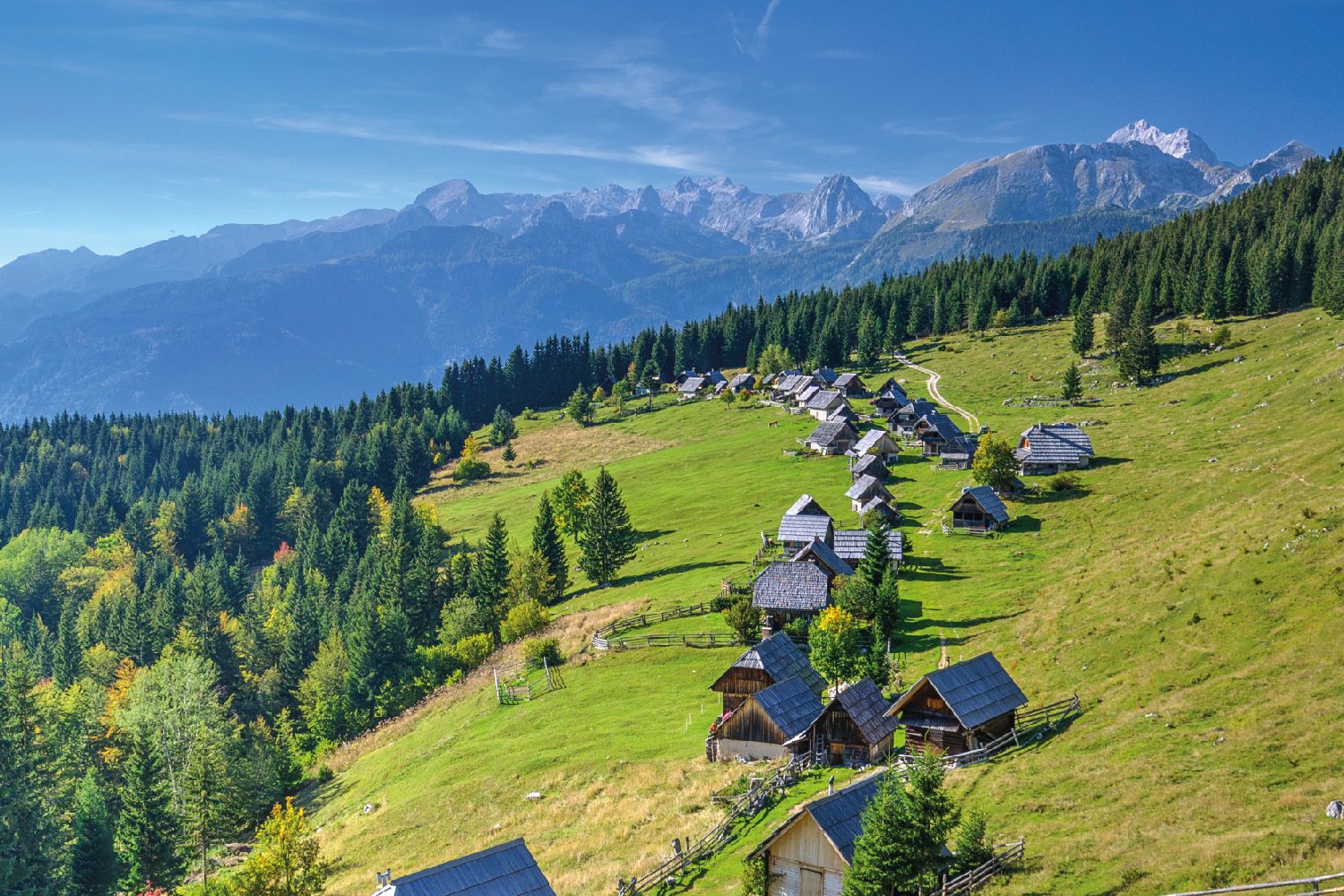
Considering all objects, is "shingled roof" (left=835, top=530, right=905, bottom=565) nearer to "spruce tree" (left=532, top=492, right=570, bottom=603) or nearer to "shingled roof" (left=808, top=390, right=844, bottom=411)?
"spruce tree" (left=532, top=492, right=570, bottom=603)

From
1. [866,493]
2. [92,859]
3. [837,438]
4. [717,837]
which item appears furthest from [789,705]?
[837,438]

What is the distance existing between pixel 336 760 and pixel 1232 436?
94.2m

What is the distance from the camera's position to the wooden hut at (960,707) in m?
41.9

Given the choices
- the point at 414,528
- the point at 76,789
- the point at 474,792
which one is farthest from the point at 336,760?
the point at 414,528

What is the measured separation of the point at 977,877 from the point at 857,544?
48480 millimetres

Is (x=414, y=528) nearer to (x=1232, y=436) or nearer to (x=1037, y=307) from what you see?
(x=1232, y=436)

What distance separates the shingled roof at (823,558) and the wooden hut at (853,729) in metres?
25.3

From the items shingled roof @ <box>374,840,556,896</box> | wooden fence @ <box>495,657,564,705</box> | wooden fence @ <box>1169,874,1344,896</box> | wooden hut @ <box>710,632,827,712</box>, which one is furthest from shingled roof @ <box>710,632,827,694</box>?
wooden fence @ <box>1169,874,1344,896</box>

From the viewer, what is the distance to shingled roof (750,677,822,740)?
156 feet

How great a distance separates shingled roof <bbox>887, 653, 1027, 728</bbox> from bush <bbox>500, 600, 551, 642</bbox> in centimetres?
4565

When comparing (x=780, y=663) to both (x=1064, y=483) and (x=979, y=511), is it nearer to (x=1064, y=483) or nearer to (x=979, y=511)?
(x=979, y=511)

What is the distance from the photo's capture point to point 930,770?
27.8 meters

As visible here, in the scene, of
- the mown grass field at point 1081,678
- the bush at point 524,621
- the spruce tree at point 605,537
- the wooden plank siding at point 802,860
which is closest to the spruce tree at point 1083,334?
the mown grass field at point 1081,678

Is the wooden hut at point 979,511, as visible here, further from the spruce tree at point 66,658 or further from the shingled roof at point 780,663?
the spruce tree at point 66,658
